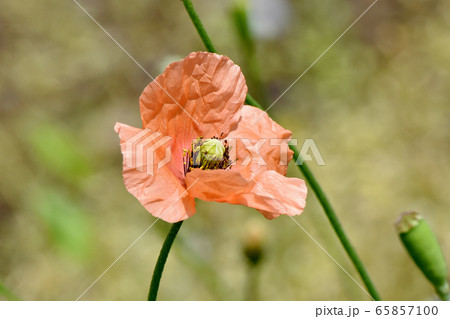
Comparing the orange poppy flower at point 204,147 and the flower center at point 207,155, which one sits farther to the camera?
the flower center at point 207,155

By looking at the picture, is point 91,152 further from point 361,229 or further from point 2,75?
point 361,229

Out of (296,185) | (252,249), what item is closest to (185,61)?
(296,185)

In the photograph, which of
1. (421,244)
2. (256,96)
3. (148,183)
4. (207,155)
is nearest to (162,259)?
(148,183)

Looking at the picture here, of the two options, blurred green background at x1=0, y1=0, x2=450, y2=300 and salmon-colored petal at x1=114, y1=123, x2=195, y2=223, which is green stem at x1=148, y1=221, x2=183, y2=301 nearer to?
salmon-colored petal at x1=114, y1=123, x2=195, y2=223

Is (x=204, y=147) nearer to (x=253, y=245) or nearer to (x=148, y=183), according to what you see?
(x=148, y=183)

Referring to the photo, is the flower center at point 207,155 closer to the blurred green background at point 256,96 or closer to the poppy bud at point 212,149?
the poppy bud at point 212,149

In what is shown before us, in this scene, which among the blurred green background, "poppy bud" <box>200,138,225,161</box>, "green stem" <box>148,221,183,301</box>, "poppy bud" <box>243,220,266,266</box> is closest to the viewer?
"green stem" <box>148,221,183,301</box>

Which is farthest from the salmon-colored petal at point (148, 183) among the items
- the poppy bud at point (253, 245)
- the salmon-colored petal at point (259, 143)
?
the poppy bud at point (253, 245)

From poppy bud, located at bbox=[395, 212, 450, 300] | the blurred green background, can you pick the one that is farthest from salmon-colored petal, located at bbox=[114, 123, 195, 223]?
the blurred green background
